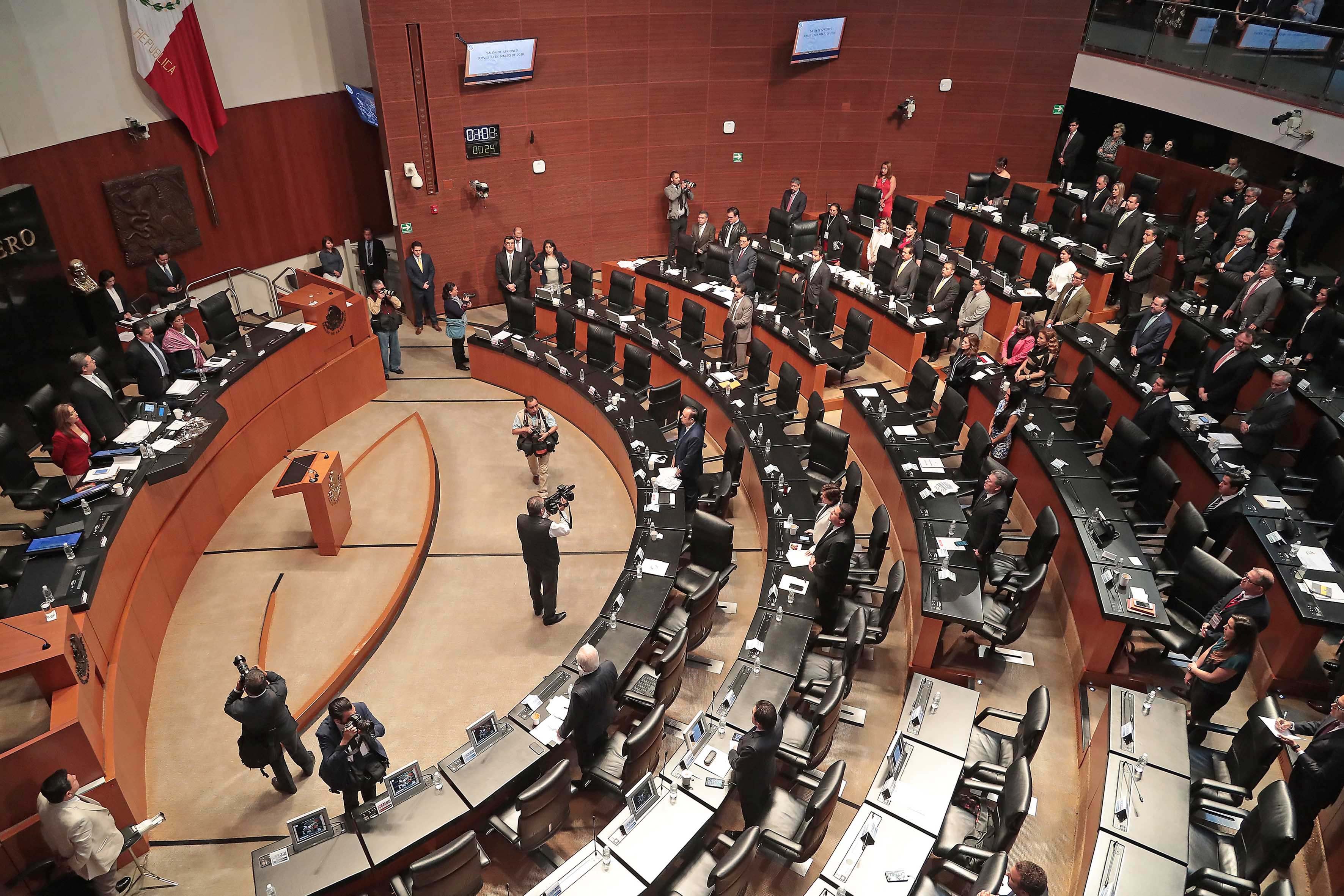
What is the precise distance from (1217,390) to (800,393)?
491cm

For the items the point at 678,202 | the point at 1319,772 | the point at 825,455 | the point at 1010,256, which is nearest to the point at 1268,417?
the point at 1319,772

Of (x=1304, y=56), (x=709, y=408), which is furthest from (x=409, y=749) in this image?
(x=1304, y=56)

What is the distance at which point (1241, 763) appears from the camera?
624cm

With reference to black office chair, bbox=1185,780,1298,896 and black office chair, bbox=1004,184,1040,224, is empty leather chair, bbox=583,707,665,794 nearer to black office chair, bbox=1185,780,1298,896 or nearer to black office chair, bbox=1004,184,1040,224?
black office chair, bbox=1185,780,1298,896

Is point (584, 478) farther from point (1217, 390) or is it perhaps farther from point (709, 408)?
point (1217, 390)

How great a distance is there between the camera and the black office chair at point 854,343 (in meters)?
11.3

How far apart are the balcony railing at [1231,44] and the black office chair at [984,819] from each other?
10574mm

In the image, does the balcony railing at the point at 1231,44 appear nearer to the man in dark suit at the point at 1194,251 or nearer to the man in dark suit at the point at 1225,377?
the man in dark suit at the point at 1194,251

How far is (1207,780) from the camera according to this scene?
6.20 metres

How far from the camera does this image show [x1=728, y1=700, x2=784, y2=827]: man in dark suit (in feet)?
18.3

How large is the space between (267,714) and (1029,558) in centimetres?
658

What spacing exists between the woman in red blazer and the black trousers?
431 cm

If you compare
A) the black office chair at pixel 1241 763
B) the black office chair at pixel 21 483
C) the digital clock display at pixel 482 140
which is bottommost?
the black office chair at pixel 1241 763

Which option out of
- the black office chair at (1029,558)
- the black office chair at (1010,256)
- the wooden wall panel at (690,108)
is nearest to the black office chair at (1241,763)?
the black office chair at (1029,558)
